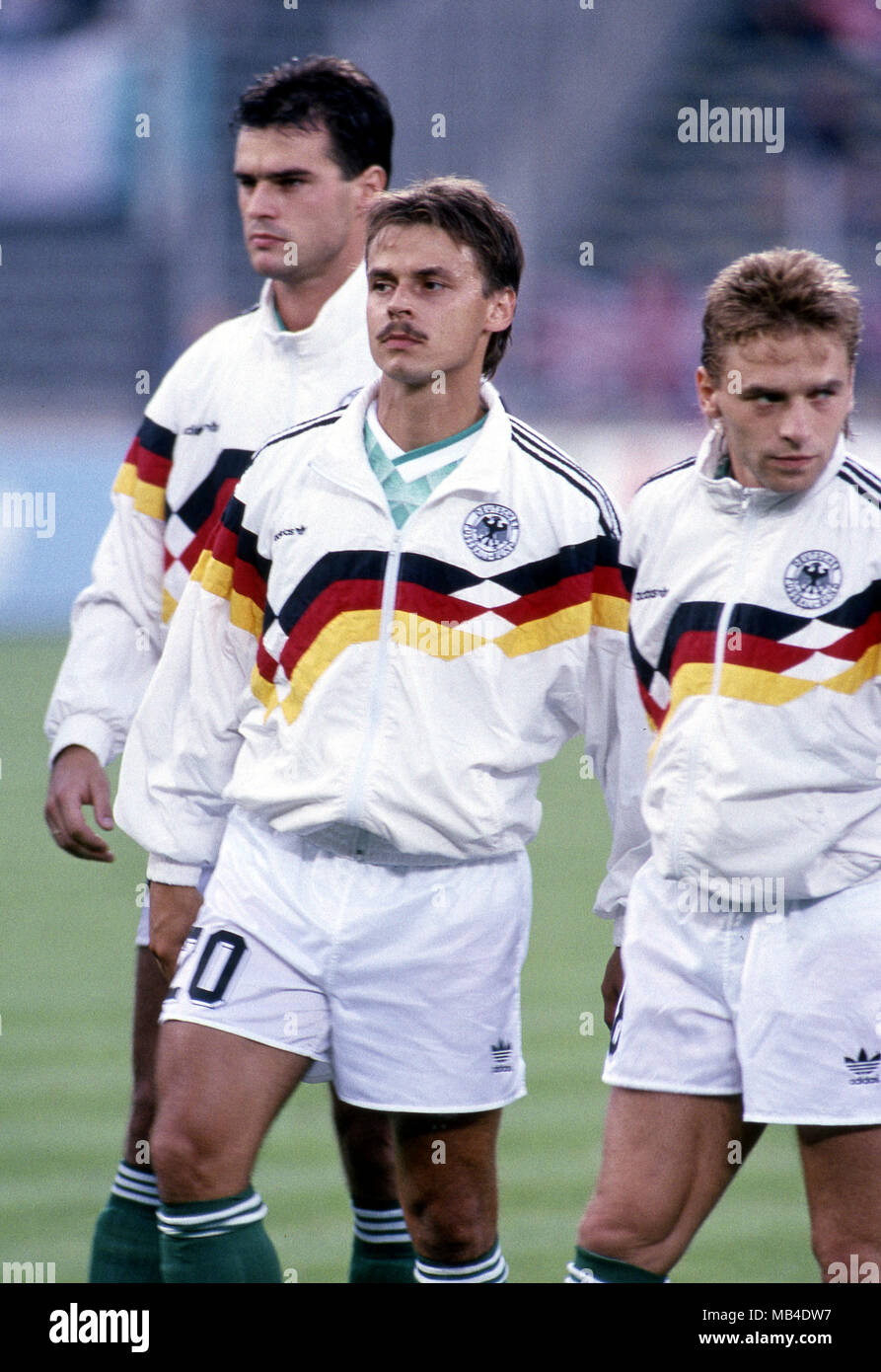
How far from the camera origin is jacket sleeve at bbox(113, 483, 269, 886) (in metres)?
3.48

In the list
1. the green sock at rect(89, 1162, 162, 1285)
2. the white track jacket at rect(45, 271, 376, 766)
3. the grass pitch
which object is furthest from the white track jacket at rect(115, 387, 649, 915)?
the grass pitch

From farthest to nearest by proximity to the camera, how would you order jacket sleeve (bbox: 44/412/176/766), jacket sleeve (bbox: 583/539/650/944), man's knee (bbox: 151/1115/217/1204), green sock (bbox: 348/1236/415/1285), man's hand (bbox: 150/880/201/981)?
1. jacket sleeve (bbox: 44/412/176/766)
2. green sock (bbox: 348/1236/415/1285)
3. man's hand (bbox: 150/880/201/981)
4. jacket sleeve (bbox: 583/539/650/944)
5. man's knee (bbox: 151/1115/217/1204)

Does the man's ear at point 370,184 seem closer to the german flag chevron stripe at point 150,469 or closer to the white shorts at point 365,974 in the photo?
the german flag chevron stripe at point 150,469

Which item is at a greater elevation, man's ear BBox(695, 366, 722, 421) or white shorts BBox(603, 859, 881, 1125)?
man's ear BBox(695, 366, 722, 421)

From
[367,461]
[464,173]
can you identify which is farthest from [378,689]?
[464,173]

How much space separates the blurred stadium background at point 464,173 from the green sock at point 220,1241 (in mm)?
7648

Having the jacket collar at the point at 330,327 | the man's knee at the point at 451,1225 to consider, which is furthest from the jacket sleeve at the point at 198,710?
the man's knee at the point at 451,1225

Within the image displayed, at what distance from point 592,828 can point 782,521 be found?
6919mm

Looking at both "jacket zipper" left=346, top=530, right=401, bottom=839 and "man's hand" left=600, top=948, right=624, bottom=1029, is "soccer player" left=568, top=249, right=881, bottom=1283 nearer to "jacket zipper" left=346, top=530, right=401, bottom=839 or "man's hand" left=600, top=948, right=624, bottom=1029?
"man's hand" left=600, top=948, right=624, bottom=1029

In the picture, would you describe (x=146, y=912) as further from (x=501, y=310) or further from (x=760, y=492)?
(x=760, y=492)

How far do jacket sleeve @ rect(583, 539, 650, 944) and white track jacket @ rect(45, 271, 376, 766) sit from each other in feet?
2.53

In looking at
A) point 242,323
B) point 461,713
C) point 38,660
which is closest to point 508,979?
point 461,713

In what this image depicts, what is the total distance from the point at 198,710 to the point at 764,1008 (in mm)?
1132

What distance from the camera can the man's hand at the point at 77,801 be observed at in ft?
12.2
